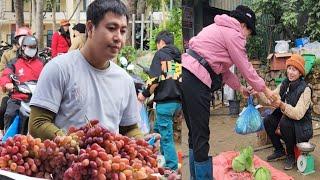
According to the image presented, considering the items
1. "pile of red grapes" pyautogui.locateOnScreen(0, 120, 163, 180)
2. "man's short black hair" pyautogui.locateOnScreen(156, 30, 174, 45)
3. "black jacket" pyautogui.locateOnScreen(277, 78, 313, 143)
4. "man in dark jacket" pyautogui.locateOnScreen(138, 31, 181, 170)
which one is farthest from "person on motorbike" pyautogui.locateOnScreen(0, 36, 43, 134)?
"pile of red grapes" pyautogui.locateOnScreen(0, 120, 163, 180)

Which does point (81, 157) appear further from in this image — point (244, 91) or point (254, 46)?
point (254, 46)

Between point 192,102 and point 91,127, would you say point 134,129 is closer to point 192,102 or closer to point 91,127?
point 91,127

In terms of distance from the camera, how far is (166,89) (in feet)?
10.9

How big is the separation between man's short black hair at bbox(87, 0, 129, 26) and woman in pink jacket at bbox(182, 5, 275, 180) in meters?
1.18

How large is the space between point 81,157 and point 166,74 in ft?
7.26

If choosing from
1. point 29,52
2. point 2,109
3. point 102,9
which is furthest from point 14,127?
point 102,9

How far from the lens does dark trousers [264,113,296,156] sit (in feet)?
12.0

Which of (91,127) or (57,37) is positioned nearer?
(91,127)

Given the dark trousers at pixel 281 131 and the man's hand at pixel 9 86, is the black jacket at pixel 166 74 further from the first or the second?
the man's hand at pixel 9 86

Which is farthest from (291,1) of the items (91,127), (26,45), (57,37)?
(57,37)

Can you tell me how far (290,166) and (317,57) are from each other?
3.02 feet

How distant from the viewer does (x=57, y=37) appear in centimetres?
680

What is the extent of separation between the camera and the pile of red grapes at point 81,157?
43.0 inches

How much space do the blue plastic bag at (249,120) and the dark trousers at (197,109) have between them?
0.30m
